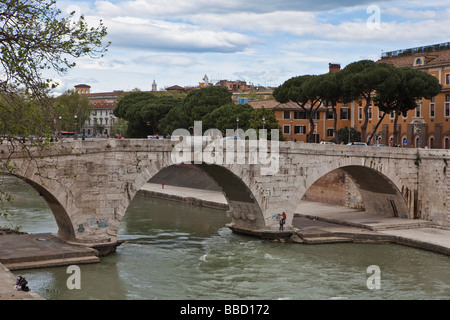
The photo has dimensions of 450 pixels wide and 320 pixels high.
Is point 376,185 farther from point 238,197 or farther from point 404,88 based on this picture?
point 404,88

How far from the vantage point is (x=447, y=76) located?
163 ft

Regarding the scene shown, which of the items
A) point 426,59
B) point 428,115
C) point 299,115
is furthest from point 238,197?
point 299,115

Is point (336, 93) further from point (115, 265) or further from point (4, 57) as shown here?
point (4, 57)

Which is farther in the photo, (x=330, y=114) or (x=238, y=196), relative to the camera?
(x=330, y=114)

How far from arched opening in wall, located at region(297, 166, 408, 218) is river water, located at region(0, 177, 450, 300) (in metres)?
5.99

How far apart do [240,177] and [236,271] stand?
6149 millimetres

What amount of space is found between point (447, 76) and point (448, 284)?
30.7m

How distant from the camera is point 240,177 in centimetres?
2875

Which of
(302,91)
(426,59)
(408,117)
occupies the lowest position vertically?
(408,117)

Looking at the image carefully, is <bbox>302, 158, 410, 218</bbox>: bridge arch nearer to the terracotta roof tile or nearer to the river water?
the river water

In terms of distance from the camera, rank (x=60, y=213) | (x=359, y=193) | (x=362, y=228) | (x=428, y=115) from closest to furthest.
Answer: (x=60, y=213), (x=362, y=228), (x=359, y=193), (x=428, y=115)

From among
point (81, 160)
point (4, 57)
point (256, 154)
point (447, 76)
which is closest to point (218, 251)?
Answer: point (256, 154)

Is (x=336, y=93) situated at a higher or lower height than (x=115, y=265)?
higher

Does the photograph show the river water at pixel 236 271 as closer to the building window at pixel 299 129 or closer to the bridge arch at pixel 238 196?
the bridge arch at pixel 238 196
